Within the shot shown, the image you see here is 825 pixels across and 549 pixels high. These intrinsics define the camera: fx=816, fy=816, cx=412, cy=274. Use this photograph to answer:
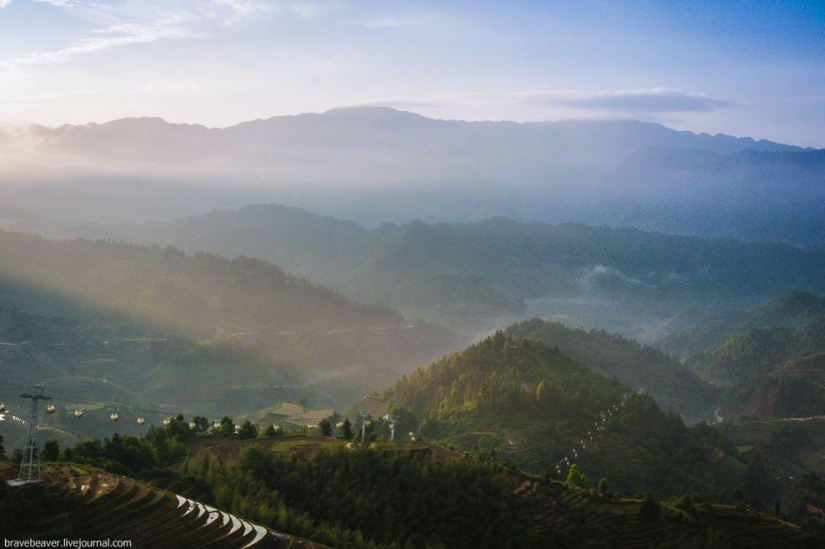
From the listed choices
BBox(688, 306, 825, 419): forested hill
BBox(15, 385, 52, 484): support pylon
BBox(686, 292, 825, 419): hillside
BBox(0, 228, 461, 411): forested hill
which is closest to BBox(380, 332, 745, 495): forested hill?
BBox(15, 385, 52, 484): support pylon

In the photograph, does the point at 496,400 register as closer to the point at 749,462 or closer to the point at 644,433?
the point at 644,433

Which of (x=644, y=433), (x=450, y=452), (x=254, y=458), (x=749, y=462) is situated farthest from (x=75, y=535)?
(x=749, y=462)

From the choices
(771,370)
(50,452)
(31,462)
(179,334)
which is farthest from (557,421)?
(179,334)

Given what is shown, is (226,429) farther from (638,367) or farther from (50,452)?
(638,367)

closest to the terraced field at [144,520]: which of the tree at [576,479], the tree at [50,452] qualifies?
the tree at [50,452]

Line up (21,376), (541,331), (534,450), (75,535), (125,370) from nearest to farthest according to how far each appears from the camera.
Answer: (75,535), (534,450), (21,376), (125,370), (541,331)

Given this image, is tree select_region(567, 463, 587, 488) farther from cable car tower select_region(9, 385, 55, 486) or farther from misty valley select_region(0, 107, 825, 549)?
cable car tower select_region(9, 385, 55, 486)
